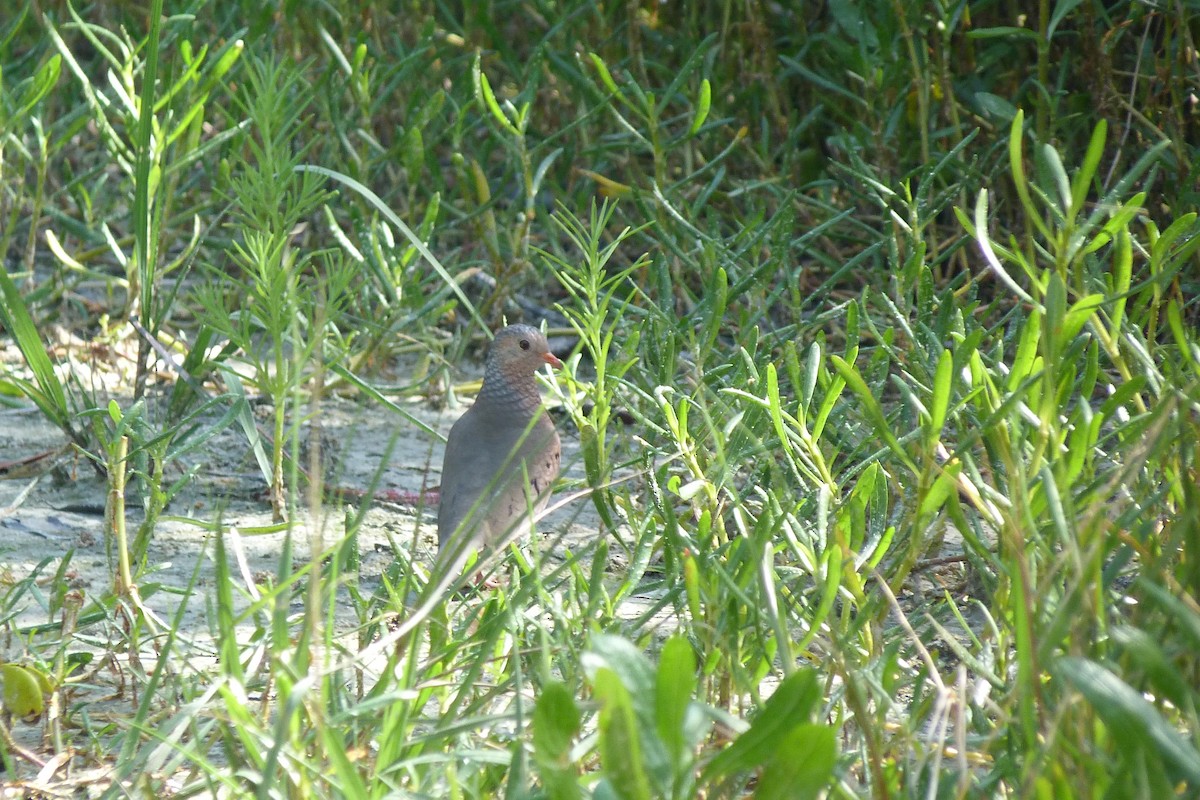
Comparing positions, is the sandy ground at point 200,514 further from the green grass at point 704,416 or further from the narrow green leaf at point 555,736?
the narrow green leaf at point 555,736

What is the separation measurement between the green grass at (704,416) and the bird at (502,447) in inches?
6.2

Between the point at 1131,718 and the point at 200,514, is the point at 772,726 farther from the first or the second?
the point at 200,514

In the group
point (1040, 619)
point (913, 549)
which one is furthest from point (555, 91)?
point (1040, 619)

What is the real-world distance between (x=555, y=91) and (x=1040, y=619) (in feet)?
11.1

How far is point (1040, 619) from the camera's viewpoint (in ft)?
5.43

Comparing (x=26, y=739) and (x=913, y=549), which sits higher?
(x=913, y=549)

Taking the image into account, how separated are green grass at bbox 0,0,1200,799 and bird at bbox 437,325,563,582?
0.52 feet

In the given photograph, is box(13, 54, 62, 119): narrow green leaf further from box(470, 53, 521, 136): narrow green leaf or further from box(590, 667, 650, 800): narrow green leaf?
box(590, 667, 650, 800): narrow green leaf

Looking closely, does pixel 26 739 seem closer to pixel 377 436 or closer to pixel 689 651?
pixel 689 651

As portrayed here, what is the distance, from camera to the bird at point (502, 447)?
9.94 ft

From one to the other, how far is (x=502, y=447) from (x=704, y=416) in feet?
3.41

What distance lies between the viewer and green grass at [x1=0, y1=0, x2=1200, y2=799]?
160 centimetres

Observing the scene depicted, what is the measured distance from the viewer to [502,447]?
317 centimetres

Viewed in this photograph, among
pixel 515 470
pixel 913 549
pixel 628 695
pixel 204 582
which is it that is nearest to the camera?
Result: pixel 628 695
